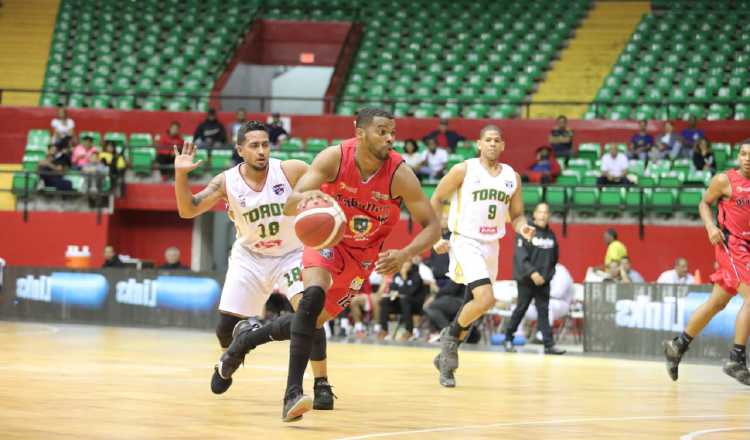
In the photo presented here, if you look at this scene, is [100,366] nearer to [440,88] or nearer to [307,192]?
[307,192]

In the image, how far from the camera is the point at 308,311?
723cm

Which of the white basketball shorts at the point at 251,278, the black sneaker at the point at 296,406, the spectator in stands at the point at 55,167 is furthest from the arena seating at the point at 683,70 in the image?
the black sneaker at the point at 296,406

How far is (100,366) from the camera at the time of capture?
11367 mm

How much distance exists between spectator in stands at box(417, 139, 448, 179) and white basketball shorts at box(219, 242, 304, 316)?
1411 centimetres

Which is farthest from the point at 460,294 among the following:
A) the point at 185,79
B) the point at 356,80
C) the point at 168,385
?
the point at 185,79

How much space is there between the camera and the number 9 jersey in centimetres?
1127

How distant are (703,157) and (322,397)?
15816 millimetres

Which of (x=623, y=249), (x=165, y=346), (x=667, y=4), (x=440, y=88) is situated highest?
(x=667, y=4)

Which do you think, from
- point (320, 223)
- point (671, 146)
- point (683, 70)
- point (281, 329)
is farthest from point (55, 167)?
point (320, 223)

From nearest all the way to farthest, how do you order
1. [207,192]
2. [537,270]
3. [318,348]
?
[318,348]
[207,192]
[537,270]

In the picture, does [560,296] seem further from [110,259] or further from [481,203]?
[110,259]

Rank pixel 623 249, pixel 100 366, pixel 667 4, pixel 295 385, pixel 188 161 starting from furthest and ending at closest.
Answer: pixel 667 4, pixel 623 249, pixel 100 366, pixel 188 161, pixel 295 385

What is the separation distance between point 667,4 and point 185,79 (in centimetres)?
1236

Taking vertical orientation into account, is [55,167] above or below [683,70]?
below
